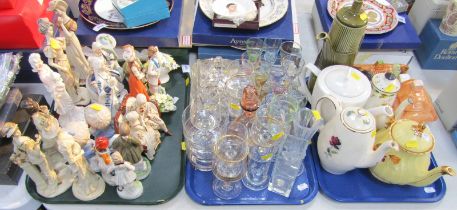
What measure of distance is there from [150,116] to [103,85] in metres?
0.14

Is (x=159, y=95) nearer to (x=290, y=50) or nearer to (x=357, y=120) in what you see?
(x=290, y=50)

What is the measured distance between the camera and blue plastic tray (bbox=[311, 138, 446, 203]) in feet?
3.39

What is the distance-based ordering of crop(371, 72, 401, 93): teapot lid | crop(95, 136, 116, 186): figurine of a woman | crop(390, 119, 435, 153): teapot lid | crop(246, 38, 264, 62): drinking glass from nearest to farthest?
crop(95, 136, 116, 186): figurine of a woman, crop(390, 119, 435, 153): teapot lid, crop(371, 72, 401, 93): teapot lid, crop(246, 38, 264, 62): drinking glass

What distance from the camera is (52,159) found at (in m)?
0.98

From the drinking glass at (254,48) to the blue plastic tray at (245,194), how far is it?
0.36 meters

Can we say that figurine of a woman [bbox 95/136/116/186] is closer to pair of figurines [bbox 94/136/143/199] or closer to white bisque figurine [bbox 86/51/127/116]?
pair of figurines [bbox 94/136/143/199]

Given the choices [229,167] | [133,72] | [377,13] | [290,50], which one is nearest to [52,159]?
[133,72]

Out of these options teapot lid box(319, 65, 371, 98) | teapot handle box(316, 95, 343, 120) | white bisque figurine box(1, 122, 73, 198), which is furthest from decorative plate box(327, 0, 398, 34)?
white bisque figurine box(1, 122, 73, 198)

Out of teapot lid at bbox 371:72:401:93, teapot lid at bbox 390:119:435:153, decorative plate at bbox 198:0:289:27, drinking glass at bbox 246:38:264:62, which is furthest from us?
decorative plate at bbox 198:0:289:27

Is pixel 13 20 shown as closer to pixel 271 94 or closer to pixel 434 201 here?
pixel 271 94

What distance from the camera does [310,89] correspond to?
121 cm

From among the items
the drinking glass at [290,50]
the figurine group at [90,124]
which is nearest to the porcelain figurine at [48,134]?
the figurine group at [90,124]

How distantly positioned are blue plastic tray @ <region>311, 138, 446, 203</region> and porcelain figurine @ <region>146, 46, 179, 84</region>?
516 millimetres

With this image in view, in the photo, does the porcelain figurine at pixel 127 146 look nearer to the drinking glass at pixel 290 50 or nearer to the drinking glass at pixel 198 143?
the drinking glass at pixel 198 143
